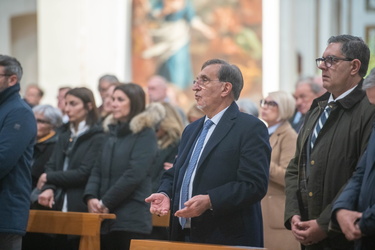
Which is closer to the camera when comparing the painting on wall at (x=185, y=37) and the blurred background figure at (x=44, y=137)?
the blurred background figure at (x=44, y=137)

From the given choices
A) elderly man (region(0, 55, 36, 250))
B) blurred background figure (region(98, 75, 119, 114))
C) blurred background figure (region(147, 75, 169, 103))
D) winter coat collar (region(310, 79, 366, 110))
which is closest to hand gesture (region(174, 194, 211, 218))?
winter coat collar (region(310, 79, 366, 110))

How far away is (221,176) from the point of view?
15.7ft

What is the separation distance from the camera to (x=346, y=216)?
398 centimetres

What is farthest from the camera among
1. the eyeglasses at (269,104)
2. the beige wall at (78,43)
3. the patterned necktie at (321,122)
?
the beige wall at (78,43)

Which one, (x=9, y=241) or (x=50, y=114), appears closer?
(x=9, y=241)

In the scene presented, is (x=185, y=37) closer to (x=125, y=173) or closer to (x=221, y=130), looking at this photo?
(x=125, y=173)

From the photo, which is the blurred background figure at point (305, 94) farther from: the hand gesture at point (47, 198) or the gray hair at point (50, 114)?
the hand gesture at point (47, 198)

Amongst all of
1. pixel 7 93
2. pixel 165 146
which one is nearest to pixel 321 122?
pixel 7 93

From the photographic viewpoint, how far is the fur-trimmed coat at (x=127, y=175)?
249 inches

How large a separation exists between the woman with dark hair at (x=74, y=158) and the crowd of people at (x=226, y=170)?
0.04 ft

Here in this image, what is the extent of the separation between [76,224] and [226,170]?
1.32m

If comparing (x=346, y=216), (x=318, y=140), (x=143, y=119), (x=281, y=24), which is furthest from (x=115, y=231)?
(x=281, y=24)

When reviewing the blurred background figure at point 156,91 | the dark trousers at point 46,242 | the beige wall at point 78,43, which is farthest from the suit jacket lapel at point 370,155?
the beige wall at point 78,43

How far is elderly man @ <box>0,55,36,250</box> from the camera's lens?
5.45m
